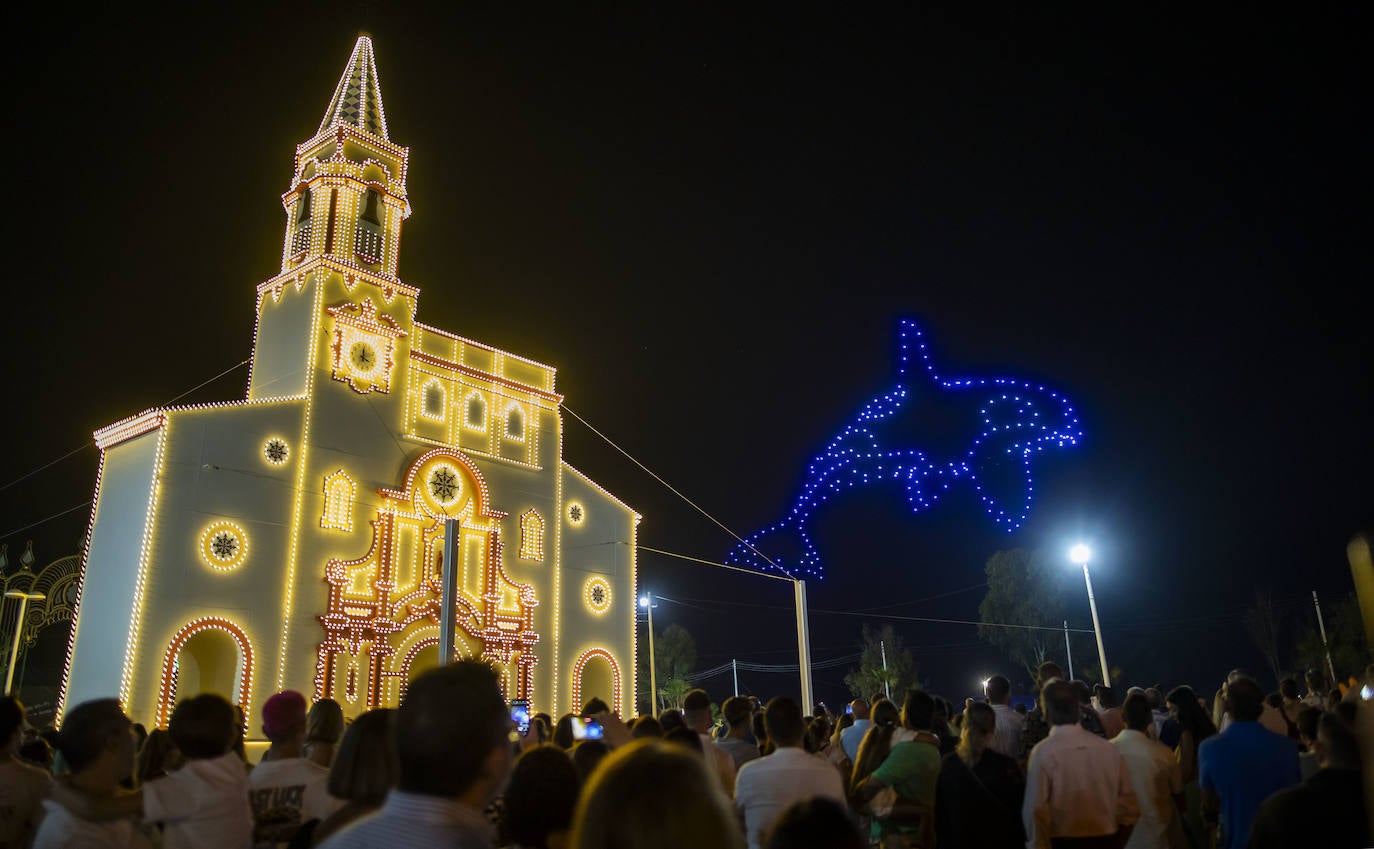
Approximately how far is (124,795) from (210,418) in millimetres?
21211

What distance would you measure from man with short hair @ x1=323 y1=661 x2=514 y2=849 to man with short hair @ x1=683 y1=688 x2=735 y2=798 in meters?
4.10

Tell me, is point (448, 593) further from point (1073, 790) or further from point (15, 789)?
point (1073, 790)

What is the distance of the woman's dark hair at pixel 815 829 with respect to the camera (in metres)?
2.41

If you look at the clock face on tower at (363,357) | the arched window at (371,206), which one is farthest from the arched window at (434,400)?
the arched window at (371,206)

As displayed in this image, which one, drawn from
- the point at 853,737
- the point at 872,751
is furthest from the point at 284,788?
the point at 853,737

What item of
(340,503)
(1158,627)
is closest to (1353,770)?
(340,503)

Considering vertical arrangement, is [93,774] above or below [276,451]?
below

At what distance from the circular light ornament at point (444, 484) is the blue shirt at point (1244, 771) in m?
Answer: 23.9

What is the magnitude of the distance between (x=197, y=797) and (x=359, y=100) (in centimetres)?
3150

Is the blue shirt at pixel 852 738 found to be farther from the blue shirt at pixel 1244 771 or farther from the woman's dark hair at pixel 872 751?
the blue shirt at pixel 1244 771

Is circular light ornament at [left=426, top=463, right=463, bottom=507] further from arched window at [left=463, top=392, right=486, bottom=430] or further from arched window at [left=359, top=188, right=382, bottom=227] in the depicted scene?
arched window at [left=359, top=188, right=382, bottom=227]

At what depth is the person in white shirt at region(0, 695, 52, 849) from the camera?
205 inches

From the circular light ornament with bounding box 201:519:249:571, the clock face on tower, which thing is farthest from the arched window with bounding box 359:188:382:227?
the circular light ornament with bounding box 201:519:249:571

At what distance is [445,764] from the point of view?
265 centimetres
